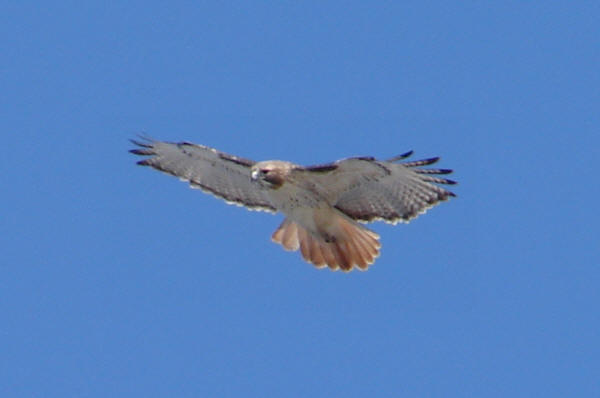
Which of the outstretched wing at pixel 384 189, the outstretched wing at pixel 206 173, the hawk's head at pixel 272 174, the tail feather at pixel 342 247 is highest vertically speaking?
the outstretched wing at pixel 206 173

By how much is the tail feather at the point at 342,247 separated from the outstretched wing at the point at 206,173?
594 mm

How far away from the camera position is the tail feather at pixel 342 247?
11469 mm

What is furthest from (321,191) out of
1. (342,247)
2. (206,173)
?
(206,173)

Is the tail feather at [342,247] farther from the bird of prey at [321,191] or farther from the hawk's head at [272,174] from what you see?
the hawk's head at [272,174]

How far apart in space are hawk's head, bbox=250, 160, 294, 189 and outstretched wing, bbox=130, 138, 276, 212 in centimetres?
84

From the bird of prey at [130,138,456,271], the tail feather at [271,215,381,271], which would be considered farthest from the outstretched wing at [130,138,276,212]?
the tail feather at [271,215,381,271]

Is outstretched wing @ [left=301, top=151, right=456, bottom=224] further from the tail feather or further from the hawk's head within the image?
the hawk's head

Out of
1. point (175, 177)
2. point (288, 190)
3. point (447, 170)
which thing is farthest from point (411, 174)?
Result: point (175, 177)

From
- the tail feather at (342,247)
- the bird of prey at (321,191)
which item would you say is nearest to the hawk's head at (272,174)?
the bird of prey at (321,191)

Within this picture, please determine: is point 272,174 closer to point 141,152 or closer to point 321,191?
point 321,191

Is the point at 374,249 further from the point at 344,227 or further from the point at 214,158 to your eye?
the point at 214,158

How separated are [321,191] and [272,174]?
0.60m

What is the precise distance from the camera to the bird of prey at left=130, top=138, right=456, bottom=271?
11008mm

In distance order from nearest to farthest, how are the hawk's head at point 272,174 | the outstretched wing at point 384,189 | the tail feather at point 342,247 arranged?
the hawk's head at point 272,174
the outstretched wing at point 384,189
the tail feather at point 342,247
